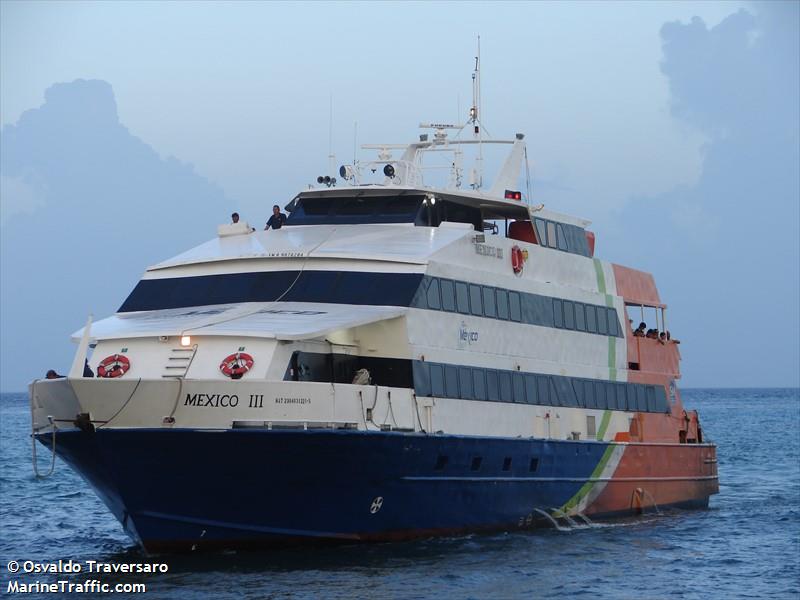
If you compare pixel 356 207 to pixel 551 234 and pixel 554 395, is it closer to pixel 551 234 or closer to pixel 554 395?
pixel 551 234

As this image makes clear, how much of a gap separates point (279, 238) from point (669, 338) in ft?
36.9

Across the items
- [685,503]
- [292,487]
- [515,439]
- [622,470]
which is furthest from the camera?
[685,503]

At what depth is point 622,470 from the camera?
28.0 metres

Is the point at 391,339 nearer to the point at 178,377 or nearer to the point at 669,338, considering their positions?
the point at 178,377

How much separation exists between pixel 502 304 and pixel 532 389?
182 centimetres

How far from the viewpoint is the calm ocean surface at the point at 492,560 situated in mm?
19391

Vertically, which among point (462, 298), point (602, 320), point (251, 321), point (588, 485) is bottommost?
point (588, 485)

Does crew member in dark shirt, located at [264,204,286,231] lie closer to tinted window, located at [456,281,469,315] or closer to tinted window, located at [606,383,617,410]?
tinted window, located at [456,281,469,315]

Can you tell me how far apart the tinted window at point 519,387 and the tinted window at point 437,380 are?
246 centimetres

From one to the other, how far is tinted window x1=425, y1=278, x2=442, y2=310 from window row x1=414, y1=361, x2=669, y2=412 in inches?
38.3

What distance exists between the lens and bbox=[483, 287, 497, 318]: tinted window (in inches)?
967

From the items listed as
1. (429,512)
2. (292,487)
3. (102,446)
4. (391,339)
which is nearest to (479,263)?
(391,339)

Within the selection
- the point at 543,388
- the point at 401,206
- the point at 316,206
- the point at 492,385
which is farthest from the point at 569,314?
the point at 316,206

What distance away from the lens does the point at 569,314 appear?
27188 millimetres
